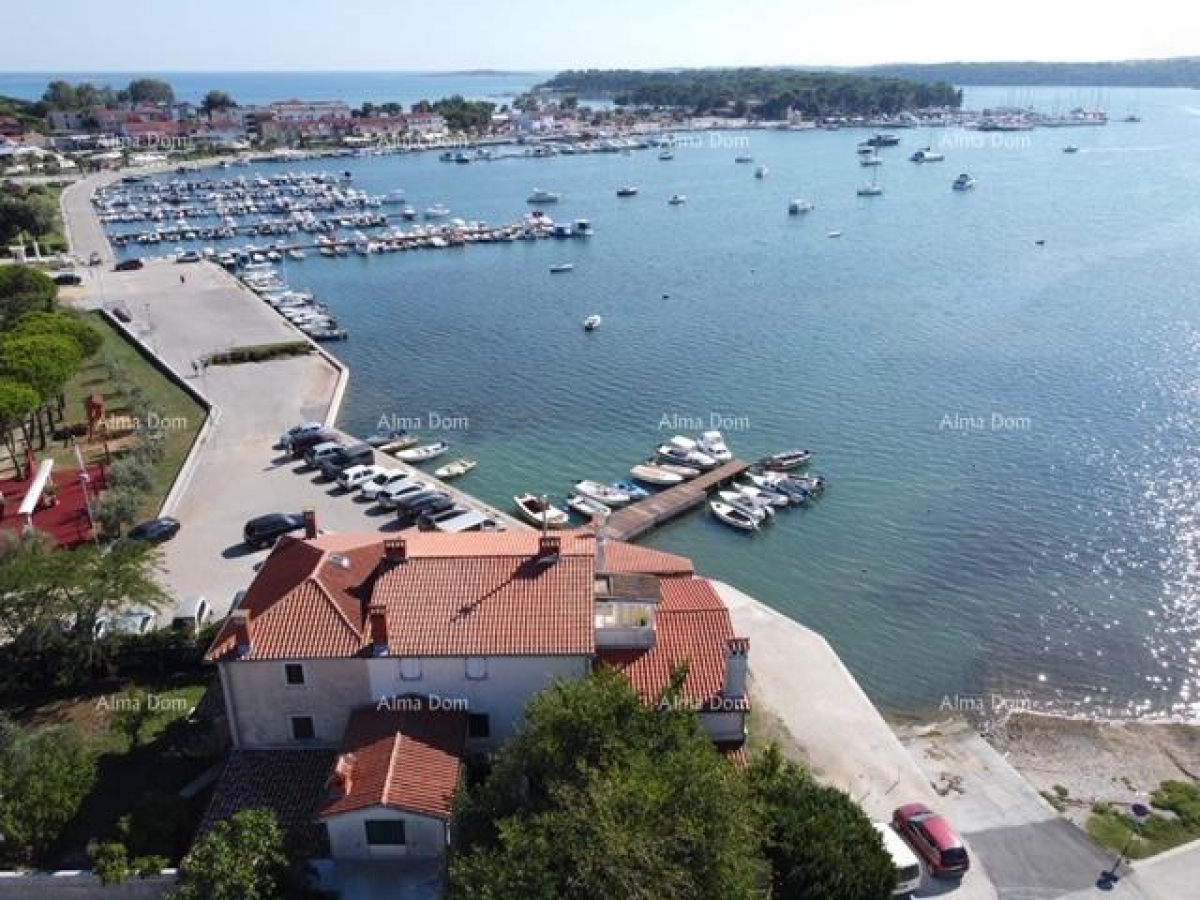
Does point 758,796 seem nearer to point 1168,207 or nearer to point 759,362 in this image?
point 759,362

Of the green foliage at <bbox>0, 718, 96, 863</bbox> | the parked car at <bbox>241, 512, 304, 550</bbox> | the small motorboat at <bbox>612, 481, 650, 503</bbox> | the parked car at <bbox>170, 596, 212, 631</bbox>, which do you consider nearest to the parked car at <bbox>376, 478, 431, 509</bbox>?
the parked car at <bbox>241, 512, 304, 550</bbox>

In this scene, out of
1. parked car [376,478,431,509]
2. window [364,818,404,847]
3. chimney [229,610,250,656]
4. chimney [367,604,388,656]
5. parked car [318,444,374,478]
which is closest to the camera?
window [364,818,404,847]

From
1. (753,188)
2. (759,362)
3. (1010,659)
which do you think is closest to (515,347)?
(759,362)

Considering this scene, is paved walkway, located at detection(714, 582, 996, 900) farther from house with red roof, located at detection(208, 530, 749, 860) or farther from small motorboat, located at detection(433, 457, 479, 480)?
small motorboat, located at detection(433, 457, 479, 480)

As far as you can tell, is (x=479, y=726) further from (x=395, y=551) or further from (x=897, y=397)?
(x=897, y=397)

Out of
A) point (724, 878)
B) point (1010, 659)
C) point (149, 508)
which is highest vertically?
point (724, 878)

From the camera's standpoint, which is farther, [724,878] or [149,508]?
[149,508]
